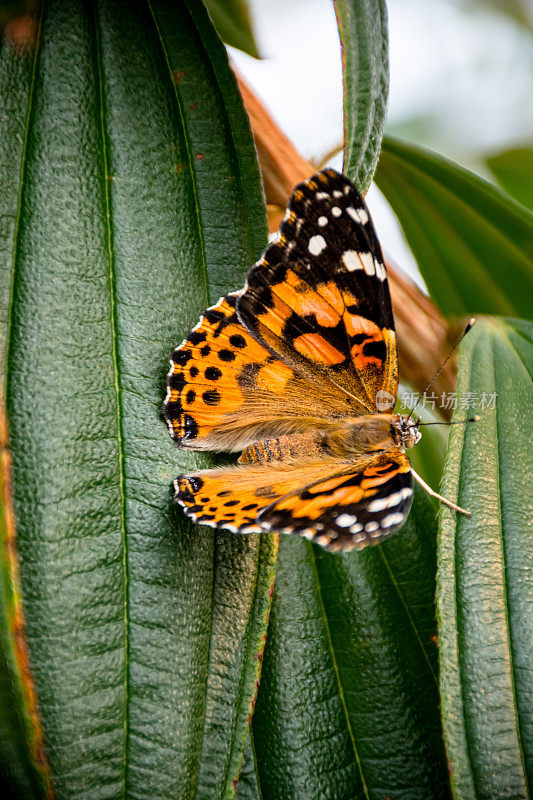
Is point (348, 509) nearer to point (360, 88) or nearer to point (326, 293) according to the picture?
point (326, 293)

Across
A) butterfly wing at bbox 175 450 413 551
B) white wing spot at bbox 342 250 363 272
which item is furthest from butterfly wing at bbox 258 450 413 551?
white wing spot at bbox 342 250 363 272

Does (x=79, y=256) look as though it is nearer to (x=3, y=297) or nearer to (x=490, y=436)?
(x=3, y=297)

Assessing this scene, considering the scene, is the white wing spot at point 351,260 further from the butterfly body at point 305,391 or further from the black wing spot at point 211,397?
the black wing spot at point 211,397

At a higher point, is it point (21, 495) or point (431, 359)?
point (431, 359)

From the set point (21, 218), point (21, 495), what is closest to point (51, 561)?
point (21, 495)

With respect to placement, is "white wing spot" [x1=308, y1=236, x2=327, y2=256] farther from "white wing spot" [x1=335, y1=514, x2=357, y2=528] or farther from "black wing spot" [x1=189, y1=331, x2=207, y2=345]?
"white wing spot" [x1=335, y1=514, x2=357, y2=528]
